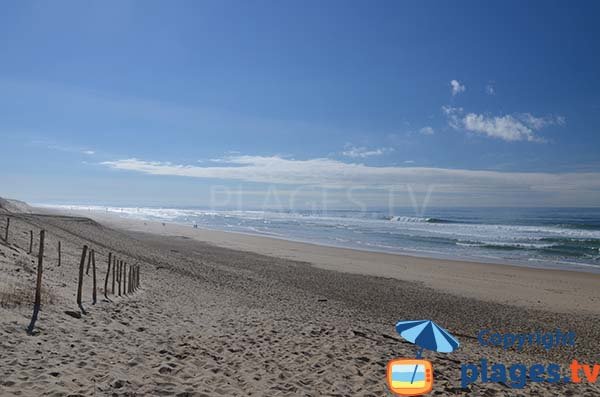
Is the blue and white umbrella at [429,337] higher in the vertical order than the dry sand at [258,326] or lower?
higher

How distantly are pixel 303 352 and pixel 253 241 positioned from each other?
29727mm

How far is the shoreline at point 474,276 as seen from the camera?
654 inches

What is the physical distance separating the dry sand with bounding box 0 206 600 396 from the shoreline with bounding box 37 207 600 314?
16 cm

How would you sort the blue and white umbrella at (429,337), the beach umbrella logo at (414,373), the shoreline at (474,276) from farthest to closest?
the shoreline at (474,276), the blue and white umbrella at (429,337), the beach umbrella logo at (414,373)

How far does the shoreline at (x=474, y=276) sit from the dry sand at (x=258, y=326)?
158 millimetres

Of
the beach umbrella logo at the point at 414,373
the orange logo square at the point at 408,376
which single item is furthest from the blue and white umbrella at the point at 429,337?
the orange logo square at the point at 408,376

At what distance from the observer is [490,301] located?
1611 cm

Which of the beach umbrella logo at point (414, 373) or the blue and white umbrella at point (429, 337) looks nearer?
the beach umbrella logo at point (414, 373)

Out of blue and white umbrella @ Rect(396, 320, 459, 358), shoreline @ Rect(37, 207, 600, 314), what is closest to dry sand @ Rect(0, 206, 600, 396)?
shoreline @ Rect(37, 207, 600, 314)

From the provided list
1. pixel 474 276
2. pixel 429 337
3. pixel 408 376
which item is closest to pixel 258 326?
pixel 429 337

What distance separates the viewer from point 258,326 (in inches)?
392

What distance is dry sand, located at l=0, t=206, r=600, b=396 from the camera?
614 centimetres

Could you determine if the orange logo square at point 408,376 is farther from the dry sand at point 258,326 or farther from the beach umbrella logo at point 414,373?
Result: the dry sand at point 258,326

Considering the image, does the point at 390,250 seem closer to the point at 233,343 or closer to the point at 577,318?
the point at 577,318
